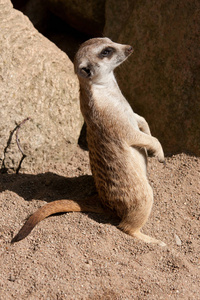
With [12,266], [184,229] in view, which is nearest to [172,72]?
[184,229]

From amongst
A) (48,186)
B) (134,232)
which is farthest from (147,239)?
(48,186)

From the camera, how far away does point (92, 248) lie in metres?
2.49

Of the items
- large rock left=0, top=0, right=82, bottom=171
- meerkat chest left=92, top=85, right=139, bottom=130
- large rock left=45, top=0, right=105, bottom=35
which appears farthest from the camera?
large rock left=45, top=0, right=105, bottom=35

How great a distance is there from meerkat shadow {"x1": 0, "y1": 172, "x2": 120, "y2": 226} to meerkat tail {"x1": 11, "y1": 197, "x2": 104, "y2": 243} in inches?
8.3

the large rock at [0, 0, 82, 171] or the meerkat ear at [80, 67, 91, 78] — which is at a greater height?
the meerkat ear at [80, 67, 91, 78]

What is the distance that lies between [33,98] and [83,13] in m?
1.60

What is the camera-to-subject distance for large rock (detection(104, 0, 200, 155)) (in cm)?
330

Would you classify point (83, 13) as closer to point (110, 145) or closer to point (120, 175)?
point (110, 145)

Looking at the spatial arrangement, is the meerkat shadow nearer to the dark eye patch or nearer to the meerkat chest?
the meerkat chest

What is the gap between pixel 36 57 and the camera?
342 centimetres

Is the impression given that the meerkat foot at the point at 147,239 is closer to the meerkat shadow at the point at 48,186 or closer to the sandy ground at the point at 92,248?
the sandy ground at the point at 92,248

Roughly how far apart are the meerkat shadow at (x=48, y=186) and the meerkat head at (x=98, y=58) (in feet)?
2.93

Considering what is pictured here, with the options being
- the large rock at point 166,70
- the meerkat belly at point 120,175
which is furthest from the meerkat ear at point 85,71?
the large rock at point 166,70

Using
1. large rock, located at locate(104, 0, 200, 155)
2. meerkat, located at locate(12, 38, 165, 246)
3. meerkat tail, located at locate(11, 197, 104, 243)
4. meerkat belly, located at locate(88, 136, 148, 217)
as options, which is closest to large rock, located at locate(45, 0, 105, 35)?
large rock, located at locate(104, 0, 200, 155)
